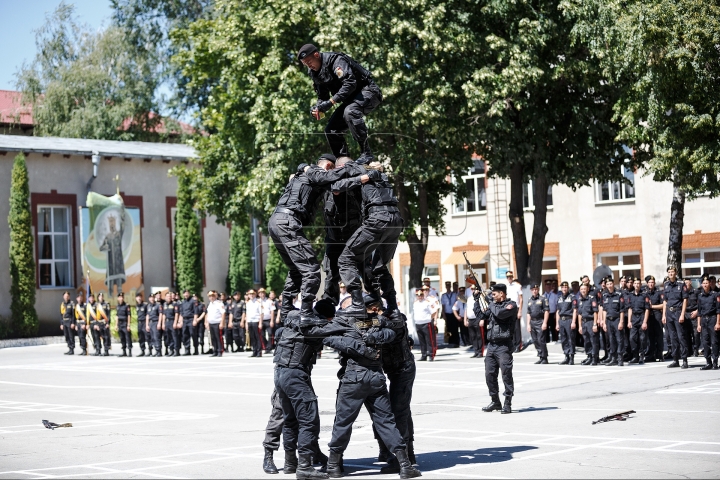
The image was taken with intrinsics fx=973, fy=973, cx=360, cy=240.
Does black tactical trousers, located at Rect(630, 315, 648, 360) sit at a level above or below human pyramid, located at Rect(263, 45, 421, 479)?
below

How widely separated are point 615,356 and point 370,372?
47.0 feet

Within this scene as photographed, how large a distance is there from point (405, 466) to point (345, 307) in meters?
2.01

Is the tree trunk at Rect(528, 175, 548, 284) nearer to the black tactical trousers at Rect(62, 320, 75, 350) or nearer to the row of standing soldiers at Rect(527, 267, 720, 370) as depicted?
the row of standing soldiers at Rect(527, 267, 720, 370)

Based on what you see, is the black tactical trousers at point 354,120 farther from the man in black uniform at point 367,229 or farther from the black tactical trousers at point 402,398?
the black tactical trousers at point 402,398

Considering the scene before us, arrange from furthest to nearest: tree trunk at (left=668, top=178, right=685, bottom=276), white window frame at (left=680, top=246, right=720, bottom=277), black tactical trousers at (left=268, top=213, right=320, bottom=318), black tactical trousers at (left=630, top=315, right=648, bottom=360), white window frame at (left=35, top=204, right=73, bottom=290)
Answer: white window frame at (left=35, top=204, right=73, bottom=290)
white window frame at (left=680, top=246, right=720, bottom=277)
tree trunk at (left=668, top=178, right=685, bottom=276)
black tactical trousers at (left=630, top=315, right=648, bottom=360)
black tactical trousers at (left=268, top=213, right=320, bottom=318)

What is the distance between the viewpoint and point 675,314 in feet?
69.3

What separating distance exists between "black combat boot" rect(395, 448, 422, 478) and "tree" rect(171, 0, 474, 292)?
15640mm

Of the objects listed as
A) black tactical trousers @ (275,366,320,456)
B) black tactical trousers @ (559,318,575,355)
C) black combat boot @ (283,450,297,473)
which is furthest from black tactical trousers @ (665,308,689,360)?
black combat boot @ (283,450,297,473)

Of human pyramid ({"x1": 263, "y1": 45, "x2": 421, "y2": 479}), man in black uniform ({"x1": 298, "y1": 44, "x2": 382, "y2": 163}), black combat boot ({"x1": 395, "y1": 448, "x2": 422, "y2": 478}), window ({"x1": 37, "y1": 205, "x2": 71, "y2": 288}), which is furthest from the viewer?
window ({"x1": 37, "y1": 205, "x2": 71, "y2": 288})

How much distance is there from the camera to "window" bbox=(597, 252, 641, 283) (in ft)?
133

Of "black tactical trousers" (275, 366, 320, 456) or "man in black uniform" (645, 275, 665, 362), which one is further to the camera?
"man in black uniform" (645, 275, 665, 362)

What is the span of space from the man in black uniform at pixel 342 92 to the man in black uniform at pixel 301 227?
1.63 feet

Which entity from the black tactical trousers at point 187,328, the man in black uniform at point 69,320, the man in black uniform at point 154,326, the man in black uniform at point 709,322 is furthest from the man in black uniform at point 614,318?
the man in black uniform at point 69,320

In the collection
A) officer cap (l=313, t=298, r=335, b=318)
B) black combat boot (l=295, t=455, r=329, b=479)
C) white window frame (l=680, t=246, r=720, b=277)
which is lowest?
black combat boot (l=295, t=455, r=329, b=479)
